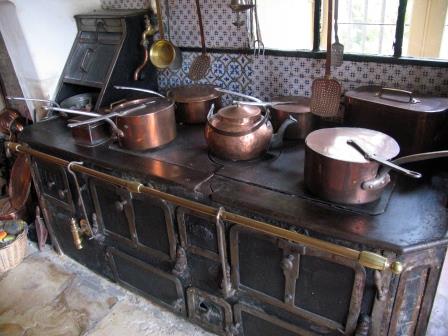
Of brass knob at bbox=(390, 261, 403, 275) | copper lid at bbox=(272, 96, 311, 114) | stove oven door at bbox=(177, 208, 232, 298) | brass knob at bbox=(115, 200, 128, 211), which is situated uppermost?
copper lid at bbox=(272, 96, 311, 114)

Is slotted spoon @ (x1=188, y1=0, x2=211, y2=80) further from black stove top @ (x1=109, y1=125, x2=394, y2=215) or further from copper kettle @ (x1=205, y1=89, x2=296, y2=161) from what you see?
copper kettle @ (x1=205, y1=89, x2=296, y2=161)

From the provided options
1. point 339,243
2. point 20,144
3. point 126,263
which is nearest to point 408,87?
point 339,243

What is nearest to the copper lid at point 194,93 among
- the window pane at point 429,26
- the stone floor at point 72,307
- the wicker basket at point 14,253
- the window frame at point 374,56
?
the window frame at point 374,56

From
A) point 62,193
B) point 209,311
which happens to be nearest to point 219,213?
point 209,311

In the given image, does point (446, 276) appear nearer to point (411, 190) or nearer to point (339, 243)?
point (411, 190)

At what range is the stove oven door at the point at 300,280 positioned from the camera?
124 centimetres

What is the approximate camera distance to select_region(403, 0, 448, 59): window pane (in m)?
2.81

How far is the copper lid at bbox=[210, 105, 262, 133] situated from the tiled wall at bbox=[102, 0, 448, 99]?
1.42 feet

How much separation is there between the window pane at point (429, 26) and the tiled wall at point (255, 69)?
4.47 ft

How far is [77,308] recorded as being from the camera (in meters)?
2.05

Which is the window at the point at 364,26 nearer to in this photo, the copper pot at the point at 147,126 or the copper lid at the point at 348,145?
the copper lid at the point at 348,145

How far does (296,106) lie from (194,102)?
0.50 meters

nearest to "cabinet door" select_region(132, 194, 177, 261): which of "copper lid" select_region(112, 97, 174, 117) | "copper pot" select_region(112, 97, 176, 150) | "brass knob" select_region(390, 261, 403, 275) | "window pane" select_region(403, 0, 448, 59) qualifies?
"copper pot" select_region(112, 97, 176, 150)

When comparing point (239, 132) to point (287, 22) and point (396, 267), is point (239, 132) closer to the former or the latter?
point (396, 267)
